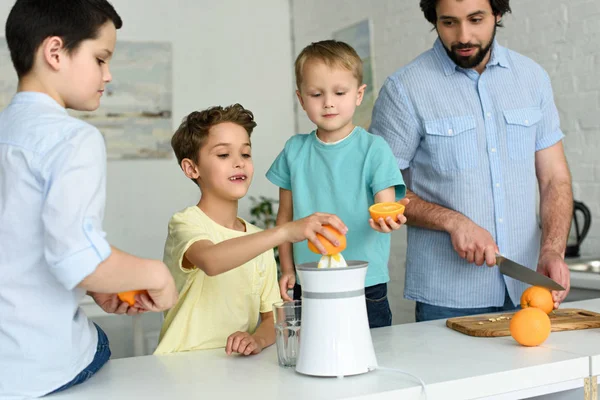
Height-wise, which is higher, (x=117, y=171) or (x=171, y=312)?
(x=117, y=171)

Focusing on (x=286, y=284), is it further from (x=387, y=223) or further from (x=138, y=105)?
(x=138, y=105)

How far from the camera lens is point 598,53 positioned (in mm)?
3055

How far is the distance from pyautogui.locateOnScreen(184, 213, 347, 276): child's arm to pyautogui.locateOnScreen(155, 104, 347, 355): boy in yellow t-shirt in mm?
81

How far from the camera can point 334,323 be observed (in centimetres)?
133

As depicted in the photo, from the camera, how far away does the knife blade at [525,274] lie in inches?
69.0

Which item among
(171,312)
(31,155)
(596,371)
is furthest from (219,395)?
(596,371)

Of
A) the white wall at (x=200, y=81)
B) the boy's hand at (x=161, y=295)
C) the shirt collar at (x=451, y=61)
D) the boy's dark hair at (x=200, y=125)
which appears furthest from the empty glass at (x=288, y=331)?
the white wall at (x=200, y=81)

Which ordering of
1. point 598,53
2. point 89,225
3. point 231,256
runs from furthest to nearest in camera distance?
1. point 598,53
2. point 231,256
3. point 89,225

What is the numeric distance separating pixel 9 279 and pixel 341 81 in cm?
91

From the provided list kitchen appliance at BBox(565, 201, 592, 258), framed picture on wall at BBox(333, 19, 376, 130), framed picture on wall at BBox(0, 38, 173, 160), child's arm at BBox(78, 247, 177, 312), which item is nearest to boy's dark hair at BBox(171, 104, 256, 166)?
child's arm at BBox(78, 247, 177, 312)

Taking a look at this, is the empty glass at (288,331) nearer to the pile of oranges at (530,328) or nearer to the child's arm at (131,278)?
the child's arm at (131,278)

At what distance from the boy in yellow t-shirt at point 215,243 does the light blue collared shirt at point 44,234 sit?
1.50 ft

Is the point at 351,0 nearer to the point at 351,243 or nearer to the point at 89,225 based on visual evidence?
the point at 351,243

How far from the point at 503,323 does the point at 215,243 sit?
27.9 inches
